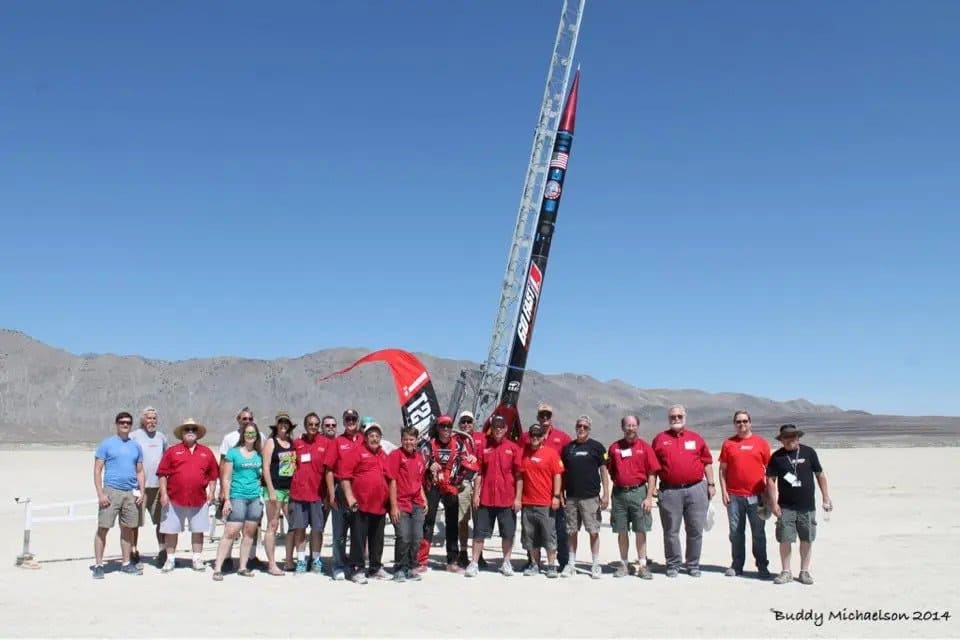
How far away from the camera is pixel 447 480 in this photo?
30.6 feet

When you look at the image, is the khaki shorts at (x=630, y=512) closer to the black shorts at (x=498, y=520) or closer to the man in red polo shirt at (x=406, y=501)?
the black shorts at (x=498, y=520)

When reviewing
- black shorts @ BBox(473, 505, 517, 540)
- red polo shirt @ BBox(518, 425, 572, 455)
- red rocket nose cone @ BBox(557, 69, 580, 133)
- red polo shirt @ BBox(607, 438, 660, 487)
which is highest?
red rocket nose cone @ BBox(557, 69, 580, 133)

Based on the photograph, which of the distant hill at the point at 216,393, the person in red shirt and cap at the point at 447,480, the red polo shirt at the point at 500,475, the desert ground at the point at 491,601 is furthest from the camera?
the distant hill at the point at 216,393

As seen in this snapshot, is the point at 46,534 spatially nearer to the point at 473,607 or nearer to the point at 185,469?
the point at 185,469

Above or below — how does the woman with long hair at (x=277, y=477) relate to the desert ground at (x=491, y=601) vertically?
above

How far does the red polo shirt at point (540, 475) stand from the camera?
9.02m

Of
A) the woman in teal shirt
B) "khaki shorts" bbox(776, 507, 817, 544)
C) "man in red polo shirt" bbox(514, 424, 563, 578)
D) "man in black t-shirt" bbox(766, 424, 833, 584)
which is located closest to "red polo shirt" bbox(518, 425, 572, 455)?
"man in red polo shirt" bbox(514, 424, 563, 578)

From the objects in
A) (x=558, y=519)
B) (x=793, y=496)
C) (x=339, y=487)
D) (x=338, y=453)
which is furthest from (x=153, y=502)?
(x=793, y=496)

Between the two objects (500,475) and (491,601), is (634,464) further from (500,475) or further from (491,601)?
(491,601)

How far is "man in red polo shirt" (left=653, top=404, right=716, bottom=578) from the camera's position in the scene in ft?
29.6

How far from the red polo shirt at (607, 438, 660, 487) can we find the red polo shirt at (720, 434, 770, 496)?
35cm

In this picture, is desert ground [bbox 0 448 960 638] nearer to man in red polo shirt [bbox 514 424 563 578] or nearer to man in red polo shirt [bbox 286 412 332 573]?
man in red polo shirt [bbox 514 424 563 578]

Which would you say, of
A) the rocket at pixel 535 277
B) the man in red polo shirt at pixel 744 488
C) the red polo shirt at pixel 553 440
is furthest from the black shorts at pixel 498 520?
the rocket at pixel 535 277

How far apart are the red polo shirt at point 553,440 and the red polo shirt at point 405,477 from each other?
4.11ft
